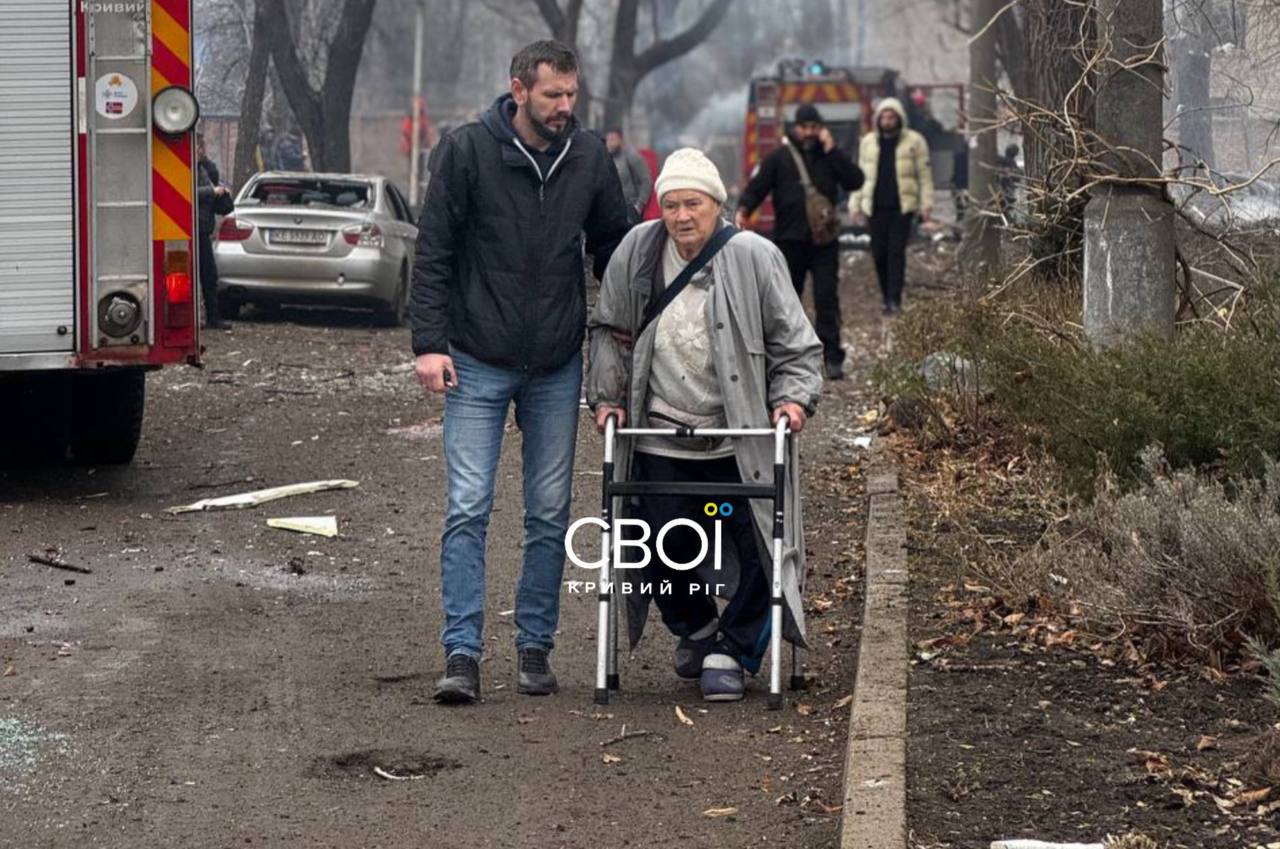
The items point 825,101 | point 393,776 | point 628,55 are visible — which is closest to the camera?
point 393,776

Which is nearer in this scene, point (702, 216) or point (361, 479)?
point (702, 216)

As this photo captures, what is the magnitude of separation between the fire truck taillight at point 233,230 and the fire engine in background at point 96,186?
10333 mm

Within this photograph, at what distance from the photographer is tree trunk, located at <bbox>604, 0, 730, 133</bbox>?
44.7 metres

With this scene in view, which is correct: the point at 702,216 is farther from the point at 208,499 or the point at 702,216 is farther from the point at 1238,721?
the point at 208,499

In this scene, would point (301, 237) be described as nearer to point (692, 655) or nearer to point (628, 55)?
point (692, 655)

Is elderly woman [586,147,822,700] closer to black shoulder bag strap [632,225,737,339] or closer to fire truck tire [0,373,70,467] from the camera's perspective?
black shoulder bag strap [632,225,737,339]

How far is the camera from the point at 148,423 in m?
14.2

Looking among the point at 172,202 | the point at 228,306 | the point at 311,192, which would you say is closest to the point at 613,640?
the point at 172,202

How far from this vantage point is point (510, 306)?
6789 millimetres

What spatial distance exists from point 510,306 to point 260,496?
4468 mm

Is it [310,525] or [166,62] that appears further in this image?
[166,62]

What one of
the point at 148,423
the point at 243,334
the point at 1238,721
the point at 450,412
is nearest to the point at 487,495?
the point at 450,412

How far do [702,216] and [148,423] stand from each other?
8277 millimetres

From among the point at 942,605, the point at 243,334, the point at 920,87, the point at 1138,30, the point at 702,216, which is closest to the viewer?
the point at 702,216
